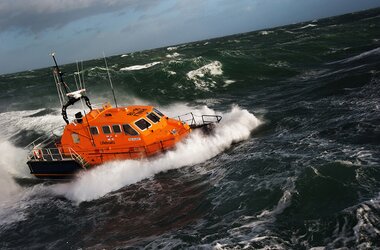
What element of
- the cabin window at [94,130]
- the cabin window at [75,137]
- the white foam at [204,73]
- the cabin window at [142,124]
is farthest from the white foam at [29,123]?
the white foam at [204,73]

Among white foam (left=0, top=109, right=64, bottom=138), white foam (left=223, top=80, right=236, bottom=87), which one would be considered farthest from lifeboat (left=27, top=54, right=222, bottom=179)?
white foam (left=223, top=80, right=236, bottom=87)

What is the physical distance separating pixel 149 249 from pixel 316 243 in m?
3.76

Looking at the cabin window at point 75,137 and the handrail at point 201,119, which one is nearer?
the cabin window at point 75,137

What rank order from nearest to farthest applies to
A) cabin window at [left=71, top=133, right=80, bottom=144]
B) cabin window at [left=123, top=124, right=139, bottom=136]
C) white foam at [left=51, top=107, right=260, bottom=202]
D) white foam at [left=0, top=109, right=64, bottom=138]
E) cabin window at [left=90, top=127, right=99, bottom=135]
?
white foam at [left=51, top=107, right=260, bottom=202], cabin window at [left=123, top=124, right=139, bottom=136], cabin window at [left=90, top=127, right=99, bottom=135], cabin window at [left=71, top=133, right=80, bottom=144], white foam at [left=0, top=109, right=64, bottom=138]

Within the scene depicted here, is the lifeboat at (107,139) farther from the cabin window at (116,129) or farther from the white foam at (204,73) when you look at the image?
the white foam at (204,73)

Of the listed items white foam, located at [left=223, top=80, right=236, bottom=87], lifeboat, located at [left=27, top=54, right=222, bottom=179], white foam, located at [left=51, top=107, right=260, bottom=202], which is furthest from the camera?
white foam, located at [left=223, top=80, right=236, bottom=87]

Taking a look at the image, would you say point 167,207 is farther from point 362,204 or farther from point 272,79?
point 272,79

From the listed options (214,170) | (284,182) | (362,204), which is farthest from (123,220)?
(362,204)

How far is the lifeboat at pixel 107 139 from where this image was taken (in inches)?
572

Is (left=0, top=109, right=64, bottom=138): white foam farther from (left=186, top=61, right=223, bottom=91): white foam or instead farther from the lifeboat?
(left=186, top=61, right=223, bottom=91): white foam

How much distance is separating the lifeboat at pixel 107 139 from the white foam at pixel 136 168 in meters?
0.29

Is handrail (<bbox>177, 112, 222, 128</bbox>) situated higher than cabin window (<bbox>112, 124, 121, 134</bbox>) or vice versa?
cabin window (<bbox>112, 124, 121, 134</bbox>)

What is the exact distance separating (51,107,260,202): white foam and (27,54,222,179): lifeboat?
0.97 ft

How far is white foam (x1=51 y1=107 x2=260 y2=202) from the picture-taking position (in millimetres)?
13953
